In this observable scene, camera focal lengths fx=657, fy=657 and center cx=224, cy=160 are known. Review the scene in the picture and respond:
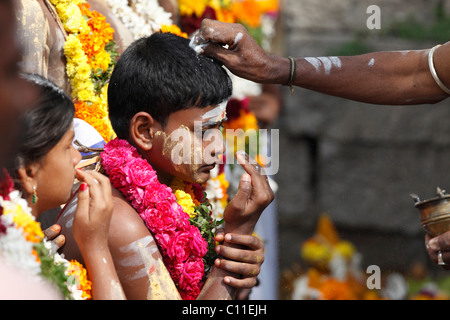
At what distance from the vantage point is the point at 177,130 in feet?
9.46

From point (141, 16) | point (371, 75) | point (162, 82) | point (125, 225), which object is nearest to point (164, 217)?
point (125, 225)

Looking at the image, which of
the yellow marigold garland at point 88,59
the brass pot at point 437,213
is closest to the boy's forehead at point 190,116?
the yellow marigold garland at point 88,59

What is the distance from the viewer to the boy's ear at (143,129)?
289 cm

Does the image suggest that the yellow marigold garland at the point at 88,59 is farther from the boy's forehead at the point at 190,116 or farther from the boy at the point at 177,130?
the boy's forehead at the point at 190,116

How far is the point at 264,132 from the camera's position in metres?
6.04

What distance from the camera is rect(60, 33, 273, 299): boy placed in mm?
2719

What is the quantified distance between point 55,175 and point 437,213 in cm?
188

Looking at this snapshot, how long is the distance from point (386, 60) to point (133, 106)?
1.50 m

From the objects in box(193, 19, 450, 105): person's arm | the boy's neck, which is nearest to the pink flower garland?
the boy's neck

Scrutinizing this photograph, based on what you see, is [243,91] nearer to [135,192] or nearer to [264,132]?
[264,132]

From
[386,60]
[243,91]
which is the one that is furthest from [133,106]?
[243,91]

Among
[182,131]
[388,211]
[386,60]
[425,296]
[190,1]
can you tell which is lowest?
[425,296]

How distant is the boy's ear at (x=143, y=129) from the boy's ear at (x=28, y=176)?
580mm

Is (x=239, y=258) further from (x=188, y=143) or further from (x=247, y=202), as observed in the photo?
(x=188, y=143)
